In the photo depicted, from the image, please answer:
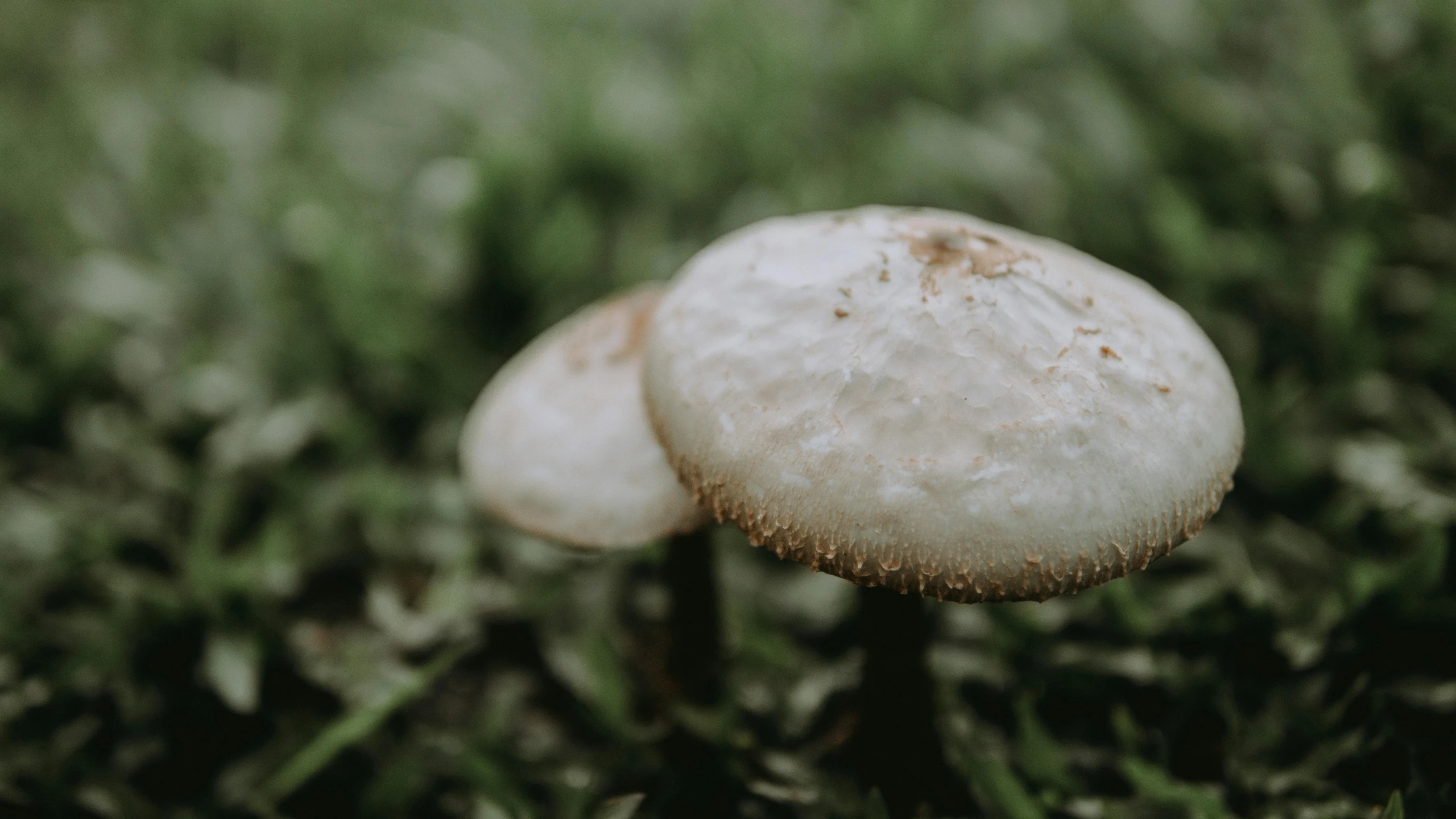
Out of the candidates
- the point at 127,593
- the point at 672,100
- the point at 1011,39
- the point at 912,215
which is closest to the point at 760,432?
the point at 912,215

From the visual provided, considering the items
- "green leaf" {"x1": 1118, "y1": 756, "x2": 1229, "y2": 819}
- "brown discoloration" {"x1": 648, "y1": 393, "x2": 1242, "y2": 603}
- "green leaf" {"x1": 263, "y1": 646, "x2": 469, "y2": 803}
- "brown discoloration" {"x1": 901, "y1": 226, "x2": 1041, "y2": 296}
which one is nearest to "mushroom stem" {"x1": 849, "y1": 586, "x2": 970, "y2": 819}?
"green leaf" {"x1": 1118, "y1": 756, "x2": 1229, "y2": 819}

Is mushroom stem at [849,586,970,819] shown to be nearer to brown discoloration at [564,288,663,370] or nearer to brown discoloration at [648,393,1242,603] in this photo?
brown discoloration at [648,393,1242,603]

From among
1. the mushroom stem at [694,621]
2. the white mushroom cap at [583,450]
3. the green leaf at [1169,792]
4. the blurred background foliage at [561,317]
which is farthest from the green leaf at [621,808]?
the green leaf at [1169,792]

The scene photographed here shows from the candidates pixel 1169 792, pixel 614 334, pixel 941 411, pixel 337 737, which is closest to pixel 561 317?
pixel 614 334

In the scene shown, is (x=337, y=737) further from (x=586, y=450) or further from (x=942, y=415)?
(x=942, y=415)

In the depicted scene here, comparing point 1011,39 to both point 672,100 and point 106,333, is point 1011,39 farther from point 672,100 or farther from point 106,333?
point 106,333
